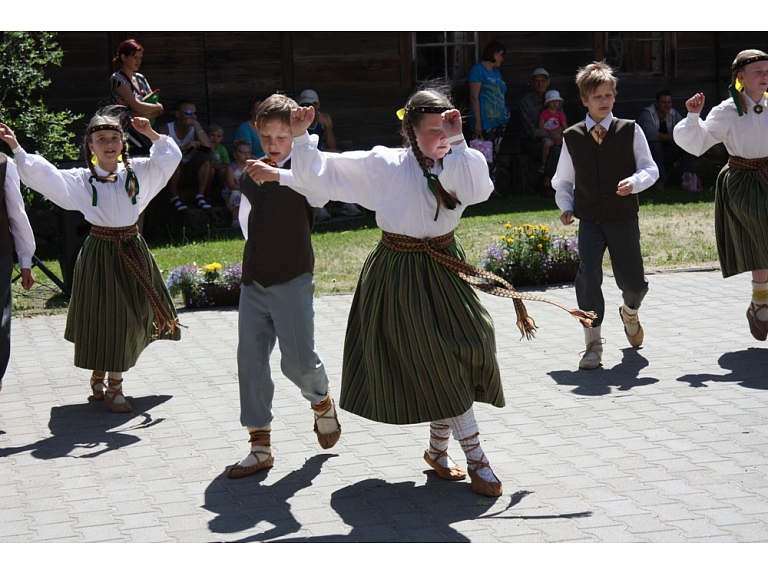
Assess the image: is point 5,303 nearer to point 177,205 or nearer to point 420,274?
point 420,274

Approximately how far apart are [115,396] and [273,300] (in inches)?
62.4

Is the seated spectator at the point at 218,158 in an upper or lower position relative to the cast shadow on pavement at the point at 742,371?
upper

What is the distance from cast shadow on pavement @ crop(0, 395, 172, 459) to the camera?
518 cm

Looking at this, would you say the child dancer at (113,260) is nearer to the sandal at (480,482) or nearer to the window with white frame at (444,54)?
the sandal at (480,482)

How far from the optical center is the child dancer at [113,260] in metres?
5.65

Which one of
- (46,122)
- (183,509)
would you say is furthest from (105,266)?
(46,122)

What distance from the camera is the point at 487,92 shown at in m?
13.4

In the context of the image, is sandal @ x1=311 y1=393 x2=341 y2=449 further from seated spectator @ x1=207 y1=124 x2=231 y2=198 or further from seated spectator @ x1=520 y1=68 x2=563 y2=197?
seated spectator @ x1=520 y1=68 x2=563 y2=197

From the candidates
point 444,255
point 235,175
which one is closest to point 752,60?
point 444,255

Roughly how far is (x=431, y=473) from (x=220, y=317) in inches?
152

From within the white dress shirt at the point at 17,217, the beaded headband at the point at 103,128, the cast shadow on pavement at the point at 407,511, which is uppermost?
the beaded headband at the point at 103,128

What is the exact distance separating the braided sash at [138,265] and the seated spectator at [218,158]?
6.30 m

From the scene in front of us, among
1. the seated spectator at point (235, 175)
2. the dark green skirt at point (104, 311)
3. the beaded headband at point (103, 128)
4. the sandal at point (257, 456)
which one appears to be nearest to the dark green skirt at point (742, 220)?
the sandal at point (257, 456)

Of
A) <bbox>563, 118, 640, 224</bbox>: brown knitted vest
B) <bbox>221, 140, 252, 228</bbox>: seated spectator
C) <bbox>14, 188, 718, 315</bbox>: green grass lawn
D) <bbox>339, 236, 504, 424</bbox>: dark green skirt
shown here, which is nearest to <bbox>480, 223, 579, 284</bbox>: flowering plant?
<bbox>14, 188, 718, 315</bbox>: green grass lawn
